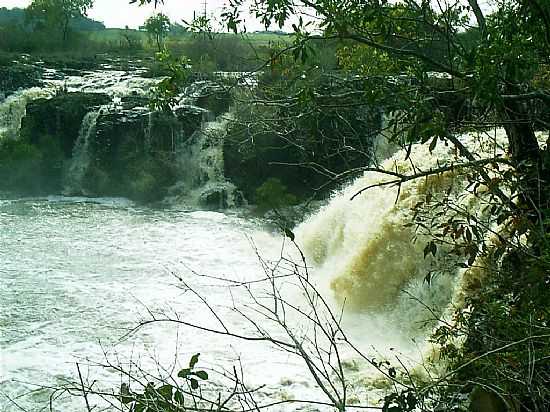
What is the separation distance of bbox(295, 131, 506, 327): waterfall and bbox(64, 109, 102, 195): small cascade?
712 cm

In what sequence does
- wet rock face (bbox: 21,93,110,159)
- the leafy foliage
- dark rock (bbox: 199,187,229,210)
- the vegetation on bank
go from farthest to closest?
wet rock face (bbox: 21,93,110,159) < dark rock (bbox: 199,187,229,210) < the vegetation on bank < the leafy foliage

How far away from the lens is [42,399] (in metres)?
5.05

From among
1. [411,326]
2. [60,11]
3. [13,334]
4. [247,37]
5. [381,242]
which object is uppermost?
[60,11]

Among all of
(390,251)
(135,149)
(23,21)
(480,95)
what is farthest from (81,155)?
(480,95)

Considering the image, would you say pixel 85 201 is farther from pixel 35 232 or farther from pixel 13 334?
pixel 13 334

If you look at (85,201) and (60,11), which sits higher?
(60,11)

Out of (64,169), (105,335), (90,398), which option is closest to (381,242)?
(105,335)

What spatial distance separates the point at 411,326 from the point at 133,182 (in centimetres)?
863

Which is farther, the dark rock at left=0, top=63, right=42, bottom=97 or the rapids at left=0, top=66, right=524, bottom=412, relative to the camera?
the dark rock at left=0, top=63, right=42, bottom=97

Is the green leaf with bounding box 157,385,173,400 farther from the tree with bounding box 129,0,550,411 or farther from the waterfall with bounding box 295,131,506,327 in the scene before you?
the waterfall with bounding box 295,131,506,327

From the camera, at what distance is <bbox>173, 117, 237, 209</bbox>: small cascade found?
13.2m

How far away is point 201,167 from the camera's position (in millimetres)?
13719

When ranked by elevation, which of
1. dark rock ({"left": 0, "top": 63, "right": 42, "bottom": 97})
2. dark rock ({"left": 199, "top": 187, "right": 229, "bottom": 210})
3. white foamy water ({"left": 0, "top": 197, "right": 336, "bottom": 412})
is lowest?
white foamy water ({"left": 0, "top": 197, "right": 336, "bottom": 412})

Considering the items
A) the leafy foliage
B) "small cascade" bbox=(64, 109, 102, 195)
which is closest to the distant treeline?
"small cascade" bbox=(64, 109, 102, 195)
